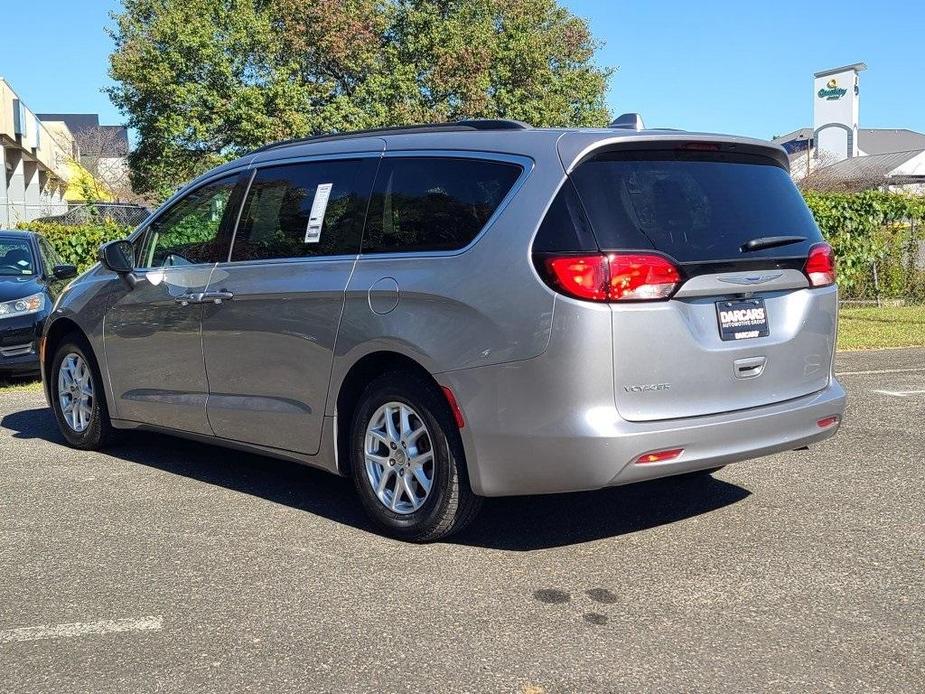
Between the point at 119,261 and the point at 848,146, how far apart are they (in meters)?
89.6

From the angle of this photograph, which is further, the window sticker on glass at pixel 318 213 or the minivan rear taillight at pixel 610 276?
the window sticker on glass at pixel 318 213

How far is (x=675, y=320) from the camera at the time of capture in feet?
14.4

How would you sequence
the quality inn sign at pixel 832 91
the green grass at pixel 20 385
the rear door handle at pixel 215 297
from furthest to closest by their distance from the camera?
the quality inn sign at pixel 832 91 → the green grass at pixel 20 385 → the rear door handle at pixel 215 297

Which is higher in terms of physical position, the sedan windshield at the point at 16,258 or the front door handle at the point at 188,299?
the sedan windshield at the point at 16,258

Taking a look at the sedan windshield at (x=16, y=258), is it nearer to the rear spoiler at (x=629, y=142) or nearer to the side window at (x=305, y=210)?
the side window at (x=305, y=210)

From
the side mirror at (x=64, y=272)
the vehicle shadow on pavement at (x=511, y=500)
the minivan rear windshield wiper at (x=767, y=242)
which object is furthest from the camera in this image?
the side mirror at (x=64, y=272)

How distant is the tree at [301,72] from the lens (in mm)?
31938

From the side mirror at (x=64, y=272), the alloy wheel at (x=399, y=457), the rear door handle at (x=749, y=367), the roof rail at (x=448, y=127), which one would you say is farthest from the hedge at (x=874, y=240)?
the alloy wheel at (x=399, y=457)

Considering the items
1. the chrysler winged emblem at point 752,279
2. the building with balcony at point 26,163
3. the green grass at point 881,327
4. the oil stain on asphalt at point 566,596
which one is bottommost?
the green grass at point 881,327

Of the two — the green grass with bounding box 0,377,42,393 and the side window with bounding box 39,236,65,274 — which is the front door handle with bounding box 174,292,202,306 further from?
the side window with bounding box 39,236,65,274

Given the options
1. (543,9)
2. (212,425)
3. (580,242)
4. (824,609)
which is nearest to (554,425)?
(580,242)

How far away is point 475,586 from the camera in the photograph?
4336 mm

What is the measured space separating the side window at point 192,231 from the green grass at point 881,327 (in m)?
9.03

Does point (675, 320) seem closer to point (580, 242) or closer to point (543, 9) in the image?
point (580, 242)
